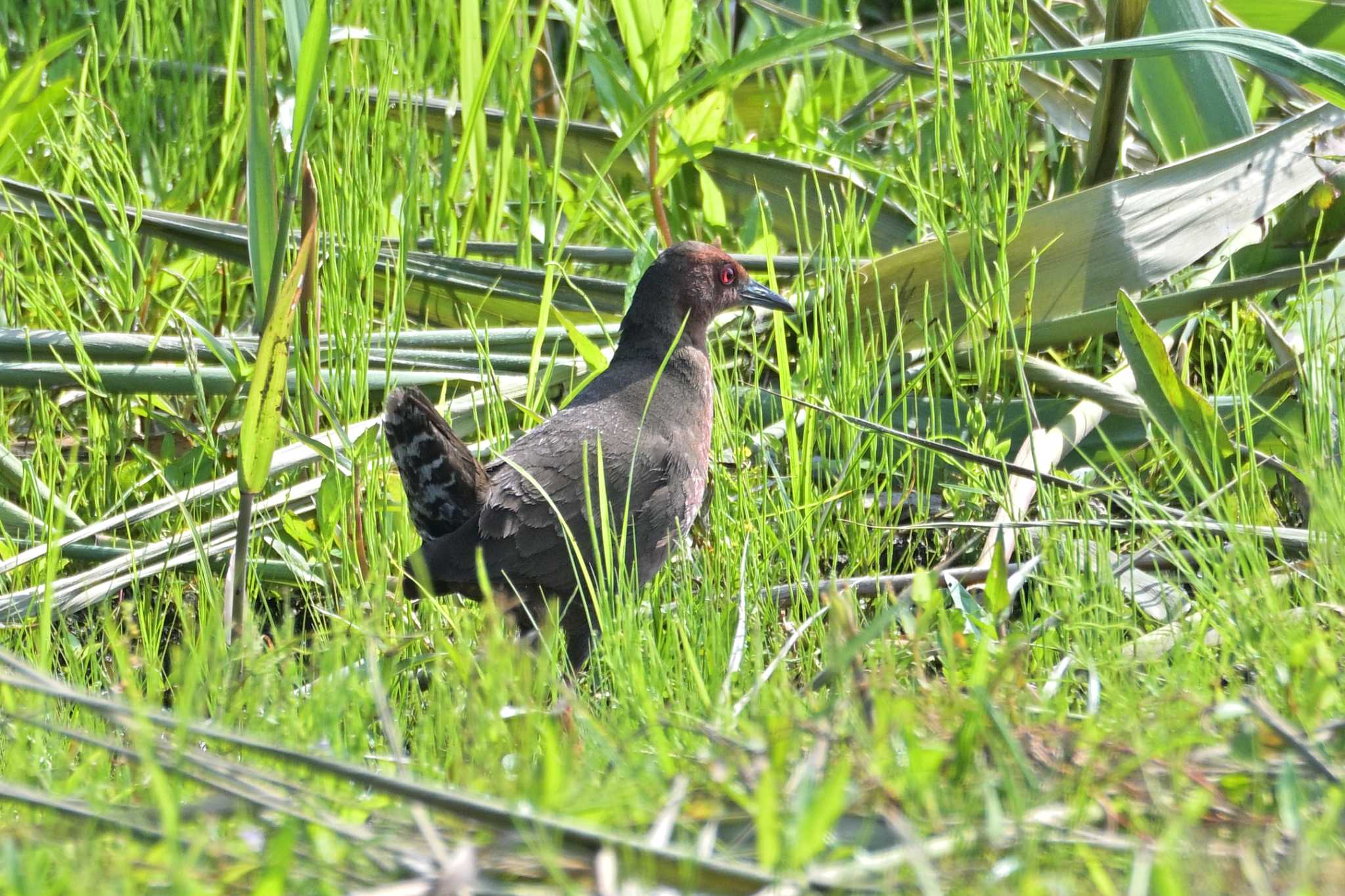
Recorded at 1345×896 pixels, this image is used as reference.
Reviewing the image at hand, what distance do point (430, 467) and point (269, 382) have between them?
2.63 feet

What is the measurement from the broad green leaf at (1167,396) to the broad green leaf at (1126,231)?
61 cm

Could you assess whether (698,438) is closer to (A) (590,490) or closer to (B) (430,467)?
(A) (590,490)

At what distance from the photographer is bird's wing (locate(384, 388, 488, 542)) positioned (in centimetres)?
341

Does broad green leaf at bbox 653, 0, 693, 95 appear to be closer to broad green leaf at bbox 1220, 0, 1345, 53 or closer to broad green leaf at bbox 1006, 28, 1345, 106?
broad green leaf at bbox 1006, 28, 1345, 106

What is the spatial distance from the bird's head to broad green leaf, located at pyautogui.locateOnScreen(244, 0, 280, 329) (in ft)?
4.63

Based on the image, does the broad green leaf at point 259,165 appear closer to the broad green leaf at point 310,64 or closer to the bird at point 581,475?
the broad green leaf at point 310,64

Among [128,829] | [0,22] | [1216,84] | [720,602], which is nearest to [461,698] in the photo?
[128,829]

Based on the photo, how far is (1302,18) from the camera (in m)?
4.45

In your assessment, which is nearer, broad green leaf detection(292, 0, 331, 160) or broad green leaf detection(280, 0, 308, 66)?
broad green leaf detection(292, 0, 331, 160)

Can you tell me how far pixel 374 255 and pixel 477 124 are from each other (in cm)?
106

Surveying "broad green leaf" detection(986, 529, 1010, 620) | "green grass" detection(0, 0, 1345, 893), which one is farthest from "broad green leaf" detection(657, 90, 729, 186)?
"broad green leaf" detection(986, 529, 1010, 620)

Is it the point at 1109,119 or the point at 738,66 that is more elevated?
the point at 738,66

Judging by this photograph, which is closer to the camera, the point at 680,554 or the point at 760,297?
the point at 680,554

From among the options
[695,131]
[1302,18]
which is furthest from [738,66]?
[1302,18]
